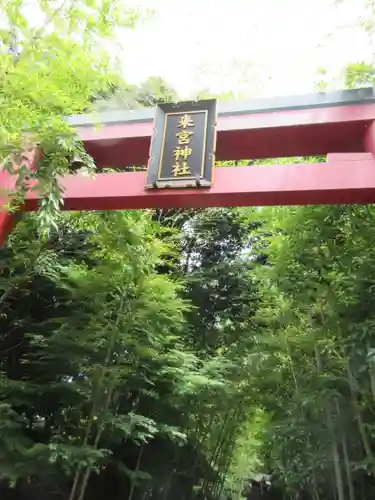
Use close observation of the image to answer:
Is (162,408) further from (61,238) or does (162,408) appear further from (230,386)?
(61,238)

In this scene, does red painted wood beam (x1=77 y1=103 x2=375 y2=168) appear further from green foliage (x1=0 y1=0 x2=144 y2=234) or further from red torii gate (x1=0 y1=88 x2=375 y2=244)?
green foliage (x1=0 y1=0 x2=144 y2=234)

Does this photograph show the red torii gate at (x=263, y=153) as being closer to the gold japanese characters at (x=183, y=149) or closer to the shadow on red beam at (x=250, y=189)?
the shadow on red beam at (x=250, y=189)

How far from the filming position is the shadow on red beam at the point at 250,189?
9.86 feet

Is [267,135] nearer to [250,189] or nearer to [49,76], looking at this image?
[250,189]

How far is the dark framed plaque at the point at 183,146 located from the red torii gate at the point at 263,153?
84mm

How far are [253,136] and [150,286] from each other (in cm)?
157

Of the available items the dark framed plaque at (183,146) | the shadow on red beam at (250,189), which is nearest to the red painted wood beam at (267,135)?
the dark framed plaque at (183,146)

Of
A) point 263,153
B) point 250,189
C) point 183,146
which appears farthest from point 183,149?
point 263,153

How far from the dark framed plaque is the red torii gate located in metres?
0.08

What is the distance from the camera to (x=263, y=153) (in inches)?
142

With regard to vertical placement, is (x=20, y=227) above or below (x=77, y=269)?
above

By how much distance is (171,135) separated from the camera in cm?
338

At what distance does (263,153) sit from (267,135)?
8.5 inches

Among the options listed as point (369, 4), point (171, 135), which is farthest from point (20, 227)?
point (369, 4)
